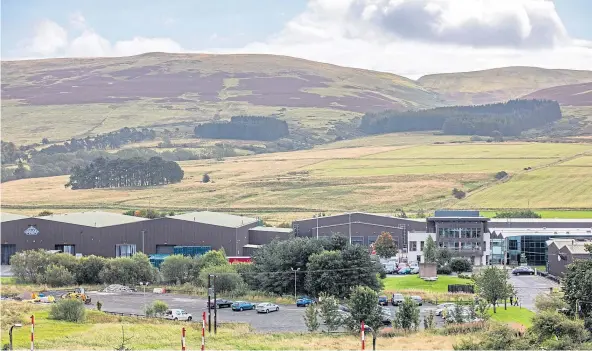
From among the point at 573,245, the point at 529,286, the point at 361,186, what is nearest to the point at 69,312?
the point at 529,286

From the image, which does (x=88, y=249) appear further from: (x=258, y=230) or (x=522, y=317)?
(x=522, y=317)

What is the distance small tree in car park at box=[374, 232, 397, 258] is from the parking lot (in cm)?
2330

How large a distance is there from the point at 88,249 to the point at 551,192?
2030 inches

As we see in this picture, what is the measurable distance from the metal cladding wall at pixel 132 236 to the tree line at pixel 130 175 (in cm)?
5626

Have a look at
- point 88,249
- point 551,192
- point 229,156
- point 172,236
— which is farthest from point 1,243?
point 229,156

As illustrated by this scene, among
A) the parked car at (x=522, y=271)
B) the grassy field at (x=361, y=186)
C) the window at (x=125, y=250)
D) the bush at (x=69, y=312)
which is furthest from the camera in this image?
the grassy field at (x=361, y=186)

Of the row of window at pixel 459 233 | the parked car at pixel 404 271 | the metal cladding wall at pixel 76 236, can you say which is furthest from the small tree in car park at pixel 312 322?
the row of window at pixel 459 233

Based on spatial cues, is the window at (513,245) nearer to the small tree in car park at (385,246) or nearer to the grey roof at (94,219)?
the small tree in car park at (385,246)

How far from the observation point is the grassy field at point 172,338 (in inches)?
1312

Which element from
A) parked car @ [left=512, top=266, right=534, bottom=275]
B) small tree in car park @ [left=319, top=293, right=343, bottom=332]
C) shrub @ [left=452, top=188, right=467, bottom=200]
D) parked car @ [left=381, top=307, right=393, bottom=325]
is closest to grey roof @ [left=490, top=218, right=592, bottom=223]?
parked car @ [left=512, top=266, right=534, bottom=275]

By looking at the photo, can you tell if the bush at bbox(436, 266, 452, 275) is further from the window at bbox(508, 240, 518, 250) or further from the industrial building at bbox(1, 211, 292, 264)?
the industrial building at bbox(1, 211, 292, 264)

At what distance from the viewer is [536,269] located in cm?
6819

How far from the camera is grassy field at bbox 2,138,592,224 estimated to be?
10369 centimetres

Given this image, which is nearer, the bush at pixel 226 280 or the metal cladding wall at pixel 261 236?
the bush at pixel 226 280
